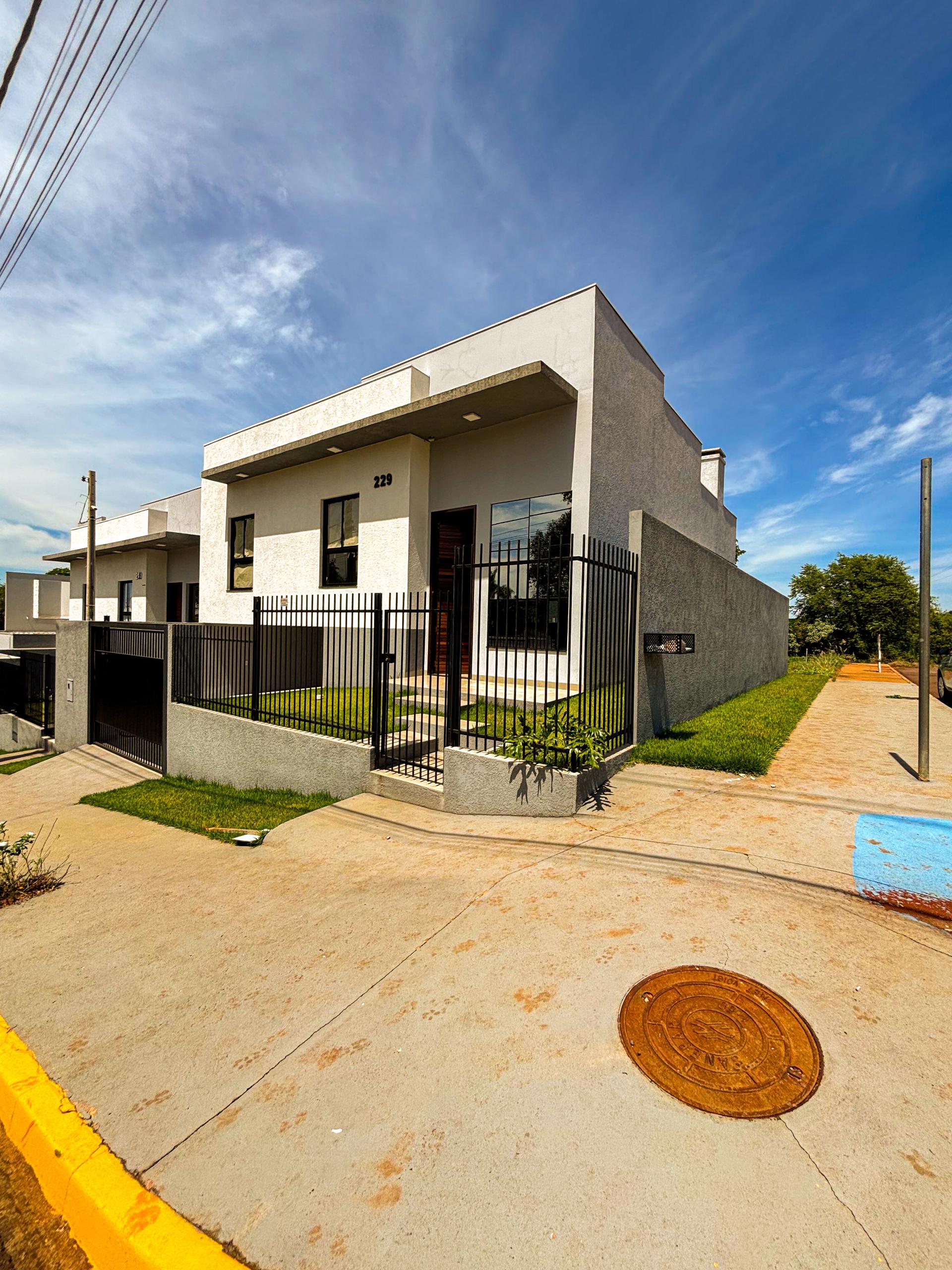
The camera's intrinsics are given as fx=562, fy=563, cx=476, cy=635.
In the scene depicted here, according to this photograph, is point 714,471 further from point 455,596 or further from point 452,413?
point 455,596

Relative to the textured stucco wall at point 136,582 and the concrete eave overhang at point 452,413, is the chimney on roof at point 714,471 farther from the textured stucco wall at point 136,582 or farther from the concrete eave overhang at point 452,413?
the textured stucco wall at point 136,582

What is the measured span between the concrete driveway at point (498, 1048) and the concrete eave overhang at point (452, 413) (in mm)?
7091

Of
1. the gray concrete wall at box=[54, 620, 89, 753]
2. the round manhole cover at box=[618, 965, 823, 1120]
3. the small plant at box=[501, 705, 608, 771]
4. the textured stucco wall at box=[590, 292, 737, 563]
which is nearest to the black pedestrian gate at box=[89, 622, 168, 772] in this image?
the gray concrete wall at box=[54, 620, 89, 753]

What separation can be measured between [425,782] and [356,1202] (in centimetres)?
464

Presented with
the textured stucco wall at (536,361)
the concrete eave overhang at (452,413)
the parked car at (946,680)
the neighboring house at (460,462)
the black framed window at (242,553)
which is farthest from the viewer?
the black framed window at (242,553)

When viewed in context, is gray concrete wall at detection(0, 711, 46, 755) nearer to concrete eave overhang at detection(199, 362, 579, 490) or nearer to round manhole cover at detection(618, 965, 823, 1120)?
concrete eave overhang at detection(199, 362, 579, 490)

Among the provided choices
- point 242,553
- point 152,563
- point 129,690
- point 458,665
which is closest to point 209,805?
point 458,665

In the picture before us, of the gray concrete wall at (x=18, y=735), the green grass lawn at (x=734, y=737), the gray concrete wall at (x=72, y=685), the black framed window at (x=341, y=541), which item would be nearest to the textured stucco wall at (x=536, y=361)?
the black framed window at (x=341, y=541)

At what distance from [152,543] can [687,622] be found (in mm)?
20180

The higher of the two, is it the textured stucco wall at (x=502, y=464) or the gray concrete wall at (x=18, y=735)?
the textured stucco wall at (x=502, y=464)

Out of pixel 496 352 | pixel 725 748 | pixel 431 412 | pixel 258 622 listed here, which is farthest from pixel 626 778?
pixel 496 352

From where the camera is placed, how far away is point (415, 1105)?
2.28 metres

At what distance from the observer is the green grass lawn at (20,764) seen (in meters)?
13.9

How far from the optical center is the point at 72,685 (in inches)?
588
